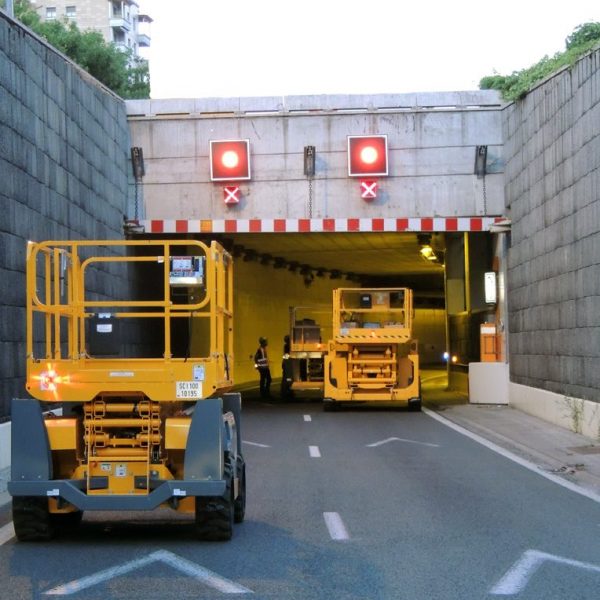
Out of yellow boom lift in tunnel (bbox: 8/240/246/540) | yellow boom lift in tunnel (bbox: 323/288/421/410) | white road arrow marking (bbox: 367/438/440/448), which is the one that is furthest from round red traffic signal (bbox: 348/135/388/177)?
yellow boom lift in tunnel (bbox: 8/240/246/540)

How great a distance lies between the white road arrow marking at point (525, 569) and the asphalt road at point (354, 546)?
14mm

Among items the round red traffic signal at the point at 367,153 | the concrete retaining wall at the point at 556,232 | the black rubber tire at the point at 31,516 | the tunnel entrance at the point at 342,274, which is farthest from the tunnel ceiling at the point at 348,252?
the black rubber tire at the point at 31,516

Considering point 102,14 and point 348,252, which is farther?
point 102,14

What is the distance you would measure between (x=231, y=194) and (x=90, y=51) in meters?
24.5

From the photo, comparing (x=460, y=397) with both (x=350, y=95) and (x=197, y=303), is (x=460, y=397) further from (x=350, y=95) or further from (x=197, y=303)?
(x=197, y=303)

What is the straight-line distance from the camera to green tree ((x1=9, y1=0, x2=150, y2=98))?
44.6 m

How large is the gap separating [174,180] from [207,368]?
16.7m

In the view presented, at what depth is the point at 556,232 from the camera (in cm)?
1956

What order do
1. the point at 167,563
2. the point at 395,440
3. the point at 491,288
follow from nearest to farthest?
the point at 167,563 < the point at 395,440 < the point at 491,288

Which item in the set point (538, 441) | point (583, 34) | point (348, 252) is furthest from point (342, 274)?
point (538, 441)

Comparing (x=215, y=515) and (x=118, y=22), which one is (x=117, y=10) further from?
(x=215, y=515)

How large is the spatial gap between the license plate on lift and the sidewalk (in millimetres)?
5589

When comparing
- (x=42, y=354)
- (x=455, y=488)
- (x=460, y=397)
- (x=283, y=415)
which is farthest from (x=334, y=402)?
(x=455, y=488)

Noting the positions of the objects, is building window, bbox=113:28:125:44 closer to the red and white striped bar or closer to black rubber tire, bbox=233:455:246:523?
the red and white striped bar
